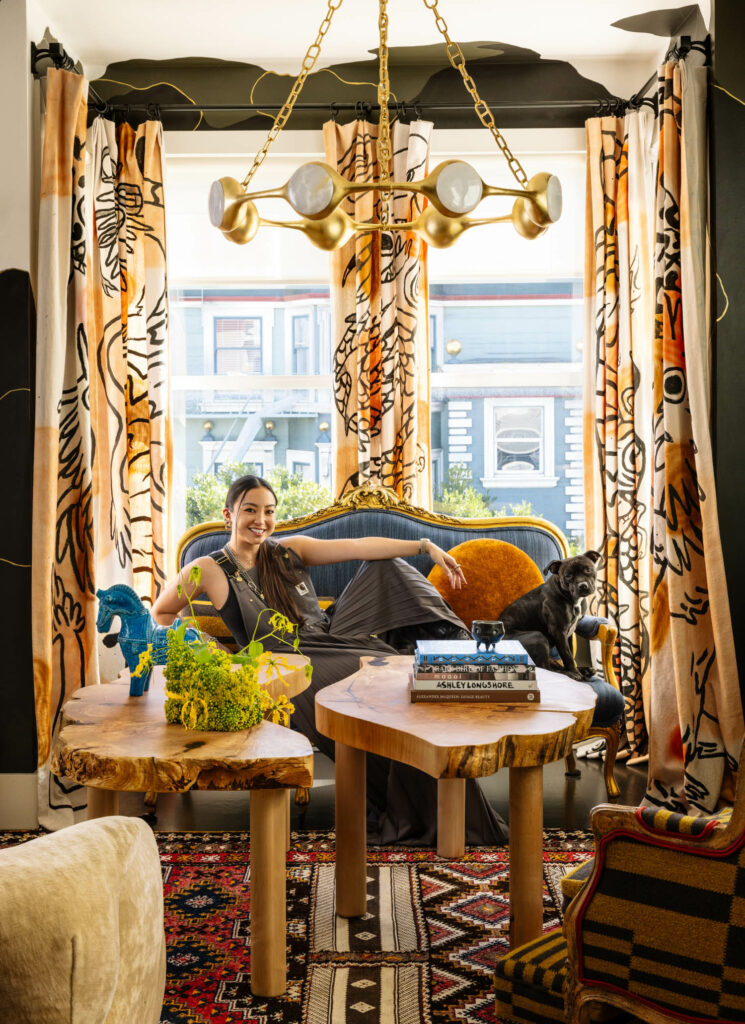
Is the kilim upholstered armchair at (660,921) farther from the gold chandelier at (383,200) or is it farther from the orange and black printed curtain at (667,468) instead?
the orange and black printed curtain at (667,468)

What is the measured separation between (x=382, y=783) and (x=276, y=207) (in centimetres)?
274

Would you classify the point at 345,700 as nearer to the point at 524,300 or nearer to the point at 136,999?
the point at 136,999

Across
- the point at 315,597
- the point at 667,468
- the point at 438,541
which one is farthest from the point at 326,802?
the point at 667,468

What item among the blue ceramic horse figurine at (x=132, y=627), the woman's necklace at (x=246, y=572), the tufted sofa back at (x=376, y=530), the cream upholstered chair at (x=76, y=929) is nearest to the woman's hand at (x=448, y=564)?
the tufted sofa back at (x=376, y=530)

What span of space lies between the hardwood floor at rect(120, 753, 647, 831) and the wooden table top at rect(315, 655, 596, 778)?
2.80ft

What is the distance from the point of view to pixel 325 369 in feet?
14.3

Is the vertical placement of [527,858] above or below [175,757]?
below

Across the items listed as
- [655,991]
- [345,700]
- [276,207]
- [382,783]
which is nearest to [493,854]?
[382,783]

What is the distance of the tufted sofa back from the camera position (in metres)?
3.82

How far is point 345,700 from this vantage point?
2.29 meters

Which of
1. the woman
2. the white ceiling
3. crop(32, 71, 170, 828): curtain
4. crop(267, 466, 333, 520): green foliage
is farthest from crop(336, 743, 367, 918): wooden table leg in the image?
the white ceiling

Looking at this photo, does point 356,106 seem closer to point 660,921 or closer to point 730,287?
point 730,287

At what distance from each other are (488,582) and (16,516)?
187cm

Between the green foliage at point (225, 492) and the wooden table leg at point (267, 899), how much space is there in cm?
248
